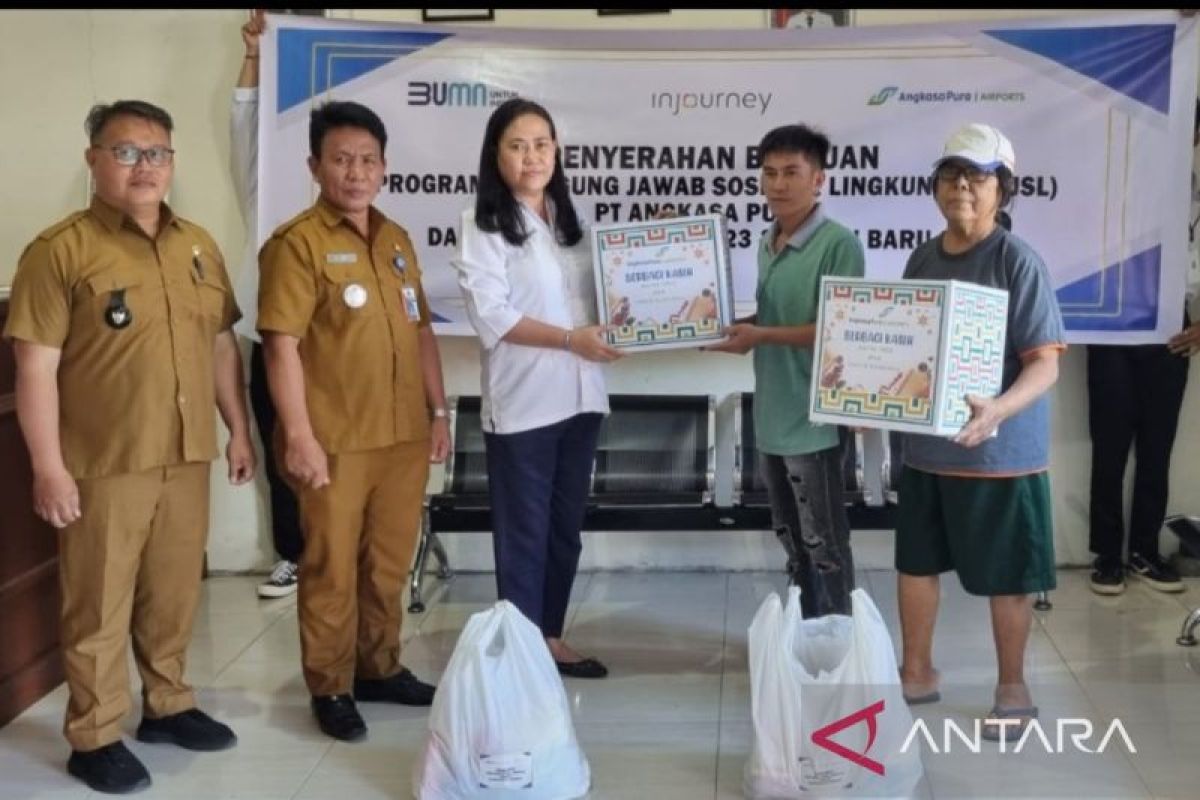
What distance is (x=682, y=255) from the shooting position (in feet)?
9.79

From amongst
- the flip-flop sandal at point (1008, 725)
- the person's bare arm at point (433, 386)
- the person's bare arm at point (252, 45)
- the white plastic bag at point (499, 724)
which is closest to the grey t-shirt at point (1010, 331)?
the flip-flop sandal at point (1008, 725)

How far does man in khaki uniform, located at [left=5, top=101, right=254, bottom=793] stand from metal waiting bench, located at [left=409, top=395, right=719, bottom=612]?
1255 millimetres

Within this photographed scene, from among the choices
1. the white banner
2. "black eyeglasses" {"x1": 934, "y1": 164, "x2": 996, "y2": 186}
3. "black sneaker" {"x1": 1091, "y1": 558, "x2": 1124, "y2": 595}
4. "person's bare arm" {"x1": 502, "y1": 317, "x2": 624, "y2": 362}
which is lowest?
"black sneaker" {"x1": 1091, "y1": 558, "x2": 1124, "y2": 595}

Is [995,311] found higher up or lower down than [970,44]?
lower down

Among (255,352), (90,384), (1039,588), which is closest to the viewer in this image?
(90,384)

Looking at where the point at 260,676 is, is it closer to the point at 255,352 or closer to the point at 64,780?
the point at 64,780

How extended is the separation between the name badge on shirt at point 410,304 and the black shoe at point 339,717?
2.92 ft

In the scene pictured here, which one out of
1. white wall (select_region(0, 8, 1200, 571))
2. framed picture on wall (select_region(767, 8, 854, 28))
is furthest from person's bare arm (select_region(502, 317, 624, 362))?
framed picture on wall (select_region(767, 8, 854, 28))

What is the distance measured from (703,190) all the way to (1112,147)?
1.23 metres

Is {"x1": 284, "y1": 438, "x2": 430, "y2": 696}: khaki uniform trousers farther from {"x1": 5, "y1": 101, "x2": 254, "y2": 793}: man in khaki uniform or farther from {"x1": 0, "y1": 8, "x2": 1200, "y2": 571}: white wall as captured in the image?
{"x1": 0, "y1": 8, "x2": 1200, "y2": 571}: white wall

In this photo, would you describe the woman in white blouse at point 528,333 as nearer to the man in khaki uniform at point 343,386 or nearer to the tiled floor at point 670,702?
the man in khaki uniform at point 343,386

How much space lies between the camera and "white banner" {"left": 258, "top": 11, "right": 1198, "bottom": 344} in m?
3.95

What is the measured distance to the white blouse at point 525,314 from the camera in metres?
3.01

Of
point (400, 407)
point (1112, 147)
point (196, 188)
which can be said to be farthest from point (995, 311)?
point (196, 188)
